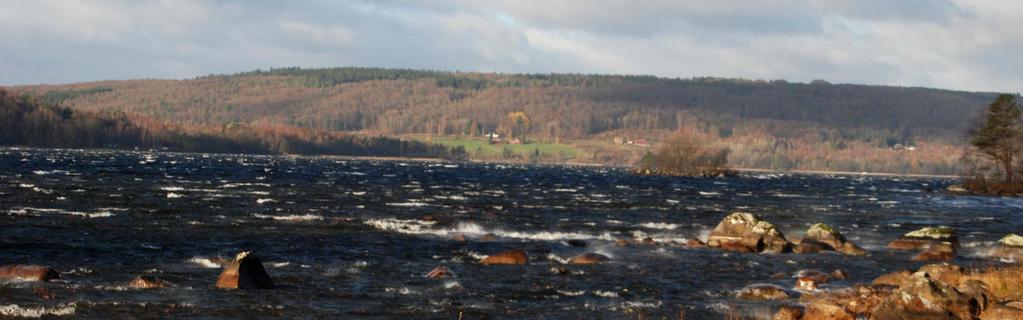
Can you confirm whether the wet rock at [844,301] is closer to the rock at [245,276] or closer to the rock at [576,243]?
the rock at [245,276]

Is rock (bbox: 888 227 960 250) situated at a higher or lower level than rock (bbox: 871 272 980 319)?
lower

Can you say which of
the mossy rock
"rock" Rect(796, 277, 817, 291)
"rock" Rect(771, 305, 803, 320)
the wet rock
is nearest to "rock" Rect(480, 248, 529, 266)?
"rock" Rect(796, 277, 817, 291)

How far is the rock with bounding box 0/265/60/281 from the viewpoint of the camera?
29.1 m

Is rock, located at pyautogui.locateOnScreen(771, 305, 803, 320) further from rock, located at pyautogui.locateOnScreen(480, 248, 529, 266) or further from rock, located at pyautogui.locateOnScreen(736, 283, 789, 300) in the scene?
rock, located at pyautogui.locateOnScreen(480, 248, 529, 266)

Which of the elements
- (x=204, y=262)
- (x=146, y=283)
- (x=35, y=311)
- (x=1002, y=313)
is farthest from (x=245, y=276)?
(x=1002, y=313)

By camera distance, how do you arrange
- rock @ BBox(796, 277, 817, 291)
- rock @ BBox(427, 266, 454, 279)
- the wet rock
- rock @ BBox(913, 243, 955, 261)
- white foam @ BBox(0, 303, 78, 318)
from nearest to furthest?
the wet rock, white foam @ BBox(0, 303, 78, 318), rock @ BBox(796, 277, 817, 291), rock @ BBox(427, 266, 454, 279), rock @ BBox(913, 243, 955, 261)

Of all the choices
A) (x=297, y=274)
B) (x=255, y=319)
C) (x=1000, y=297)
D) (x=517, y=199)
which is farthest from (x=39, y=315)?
(x=517, y=199)

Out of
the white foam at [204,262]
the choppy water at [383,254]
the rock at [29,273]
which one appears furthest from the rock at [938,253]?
the rock at [29,273]

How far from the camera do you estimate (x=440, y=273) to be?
1318 inches

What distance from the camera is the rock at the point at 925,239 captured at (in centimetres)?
4734

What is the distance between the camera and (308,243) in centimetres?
4250

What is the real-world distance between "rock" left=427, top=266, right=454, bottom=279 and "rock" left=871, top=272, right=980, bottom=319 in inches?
546

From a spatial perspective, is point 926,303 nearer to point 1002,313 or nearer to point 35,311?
point 1002,313

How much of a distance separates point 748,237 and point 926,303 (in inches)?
840
